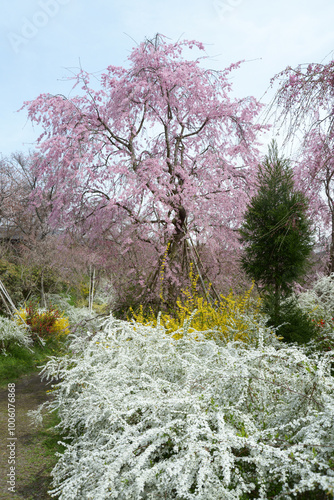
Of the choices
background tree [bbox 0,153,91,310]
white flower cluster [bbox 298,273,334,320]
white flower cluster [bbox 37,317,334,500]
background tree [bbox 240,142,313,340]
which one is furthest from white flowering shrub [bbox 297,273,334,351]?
background tree [bbox 0,153,91,310]

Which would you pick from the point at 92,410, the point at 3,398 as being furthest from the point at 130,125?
the point at 92,410

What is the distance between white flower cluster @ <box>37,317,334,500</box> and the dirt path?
0.29 m

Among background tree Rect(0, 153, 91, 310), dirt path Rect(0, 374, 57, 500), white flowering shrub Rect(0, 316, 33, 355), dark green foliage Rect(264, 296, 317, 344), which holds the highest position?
background tree Rect(0, 153, 91, 310)

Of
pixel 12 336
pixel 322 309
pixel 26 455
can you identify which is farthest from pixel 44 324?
pixel 322 309

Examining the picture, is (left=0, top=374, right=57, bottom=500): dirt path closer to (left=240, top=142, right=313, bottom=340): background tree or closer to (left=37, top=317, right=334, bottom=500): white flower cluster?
(left=37, top=317, right=334, bottom=500): white flower cluster

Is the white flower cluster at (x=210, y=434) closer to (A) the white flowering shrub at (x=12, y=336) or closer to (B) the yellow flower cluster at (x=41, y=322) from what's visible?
(A) the white flowering shrub at (x=12, y=336)

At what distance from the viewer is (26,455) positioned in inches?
140

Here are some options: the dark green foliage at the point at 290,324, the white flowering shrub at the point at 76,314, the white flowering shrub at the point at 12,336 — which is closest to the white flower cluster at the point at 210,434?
the dark green foliage at the point at 290,324

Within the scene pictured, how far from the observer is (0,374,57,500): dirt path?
2.99 m

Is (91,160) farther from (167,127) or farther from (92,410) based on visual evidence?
(92,410)

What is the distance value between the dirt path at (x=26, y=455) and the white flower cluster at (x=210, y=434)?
0.94ft

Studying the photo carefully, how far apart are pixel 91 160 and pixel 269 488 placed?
6.95 metres

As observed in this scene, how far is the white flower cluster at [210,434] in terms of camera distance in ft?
6.52

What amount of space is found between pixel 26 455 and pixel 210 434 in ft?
7.44
